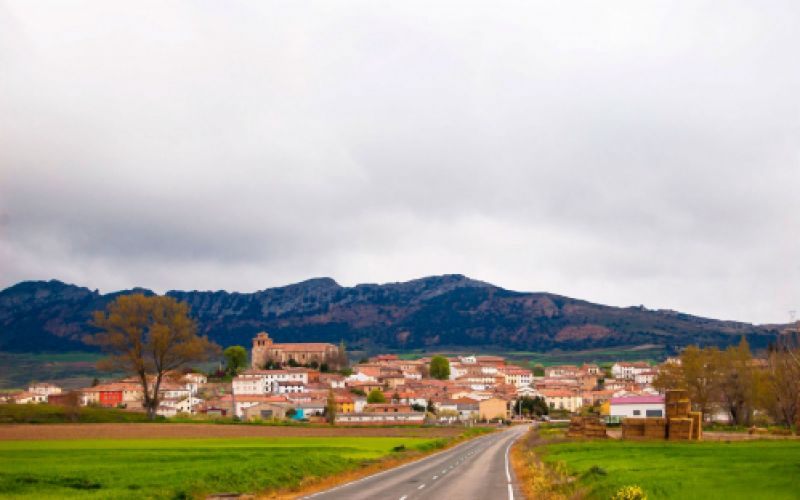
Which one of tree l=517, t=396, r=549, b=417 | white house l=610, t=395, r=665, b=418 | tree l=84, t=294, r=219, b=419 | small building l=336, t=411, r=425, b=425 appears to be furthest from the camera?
tree l=517, t=396, r=549, b=417

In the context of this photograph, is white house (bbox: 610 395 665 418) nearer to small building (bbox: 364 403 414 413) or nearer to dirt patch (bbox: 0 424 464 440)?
dirt patch (bbox: 0 424 464 440)

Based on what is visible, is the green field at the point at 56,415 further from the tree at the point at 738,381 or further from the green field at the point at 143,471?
the tree at the point at 738,381

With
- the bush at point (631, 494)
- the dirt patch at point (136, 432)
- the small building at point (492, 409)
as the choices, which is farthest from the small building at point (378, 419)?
the bush at point (631, 494)

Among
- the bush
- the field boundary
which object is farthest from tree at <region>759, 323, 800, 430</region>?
the bush

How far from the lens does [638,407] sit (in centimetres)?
10744

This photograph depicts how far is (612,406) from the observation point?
111062mm

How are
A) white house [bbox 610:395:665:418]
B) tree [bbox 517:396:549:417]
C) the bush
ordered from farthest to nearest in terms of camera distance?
tree [bbox 517:396:549:417] → white house [bbox 610:395:665:418] → the bush

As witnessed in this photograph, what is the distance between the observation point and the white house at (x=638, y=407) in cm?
10531

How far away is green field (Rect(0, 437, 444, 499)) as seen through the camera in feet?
102

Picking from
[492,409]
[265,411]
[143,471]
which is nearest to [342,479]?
[143,471]

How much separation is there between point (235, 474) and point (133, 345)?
245 ft

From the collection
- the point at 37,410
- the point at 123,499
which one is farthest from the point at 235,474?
the point at 37,410

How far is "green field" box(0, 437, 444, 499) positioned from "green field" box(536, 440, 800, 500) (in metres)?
13.3

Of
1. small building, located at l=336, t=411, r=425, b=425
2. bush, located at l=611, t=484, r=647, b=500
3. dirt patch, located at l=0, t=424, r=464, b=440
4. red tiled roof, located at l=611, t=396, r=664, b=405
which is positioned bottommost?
small building, located at l=336, t=411, r=425, b=425
